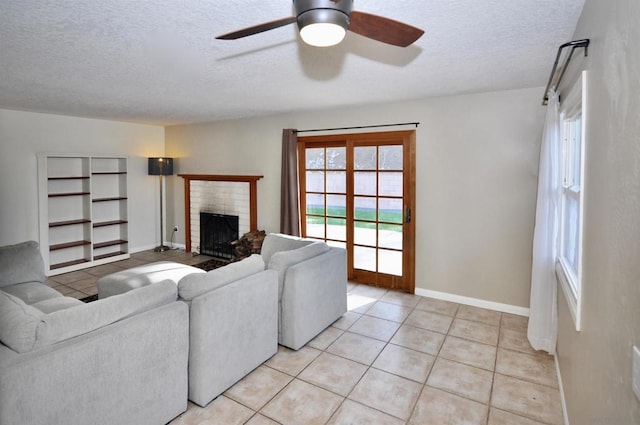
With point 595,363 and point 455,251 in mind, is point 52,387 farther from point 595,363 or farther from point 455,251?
point 455,251

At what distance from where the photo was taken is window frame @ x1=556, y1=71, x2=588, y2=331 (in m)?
1.93

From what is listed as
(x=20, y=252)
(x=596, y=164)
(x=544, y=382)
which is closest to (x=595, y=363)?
(x=596, y=164)

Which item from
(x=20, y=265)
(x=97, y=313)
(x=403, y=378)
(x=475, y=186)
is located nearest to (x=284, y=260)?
(x=403, y=378)

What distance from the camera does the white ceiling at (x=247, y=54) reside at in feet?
6.68

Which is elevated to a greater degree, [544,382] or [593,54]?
[593,54]

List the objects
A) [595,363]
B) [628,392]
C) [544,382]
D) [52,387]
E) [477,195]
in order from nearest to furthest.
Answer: [628,392] < [595,363] < [52,387] < [544,382] < [477,195]

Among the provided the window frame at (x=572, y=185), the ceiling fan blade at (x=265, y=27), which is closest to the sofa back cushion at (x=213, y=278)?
the ceiling fan blade at (x=265, y=27)

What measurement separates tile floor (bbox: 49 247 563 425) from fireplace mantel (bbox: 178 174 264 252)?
2.69m

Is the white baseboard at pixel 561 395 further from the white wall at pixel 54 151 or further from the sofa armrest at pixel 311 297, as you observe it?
the white wall at pixel 54 151

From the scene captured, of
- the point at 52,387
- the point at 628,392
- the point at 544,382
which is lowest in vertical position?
the point at 544,382

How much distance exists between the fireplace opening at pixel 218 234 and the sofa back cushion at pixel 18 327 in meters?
4.41

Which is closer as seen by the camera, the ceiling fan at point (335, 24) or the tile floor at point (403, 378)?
the ceiling fan at point (335, 24)

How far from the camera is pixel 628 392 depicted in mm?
1086

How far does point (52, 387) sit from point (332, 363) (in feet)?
6.31
